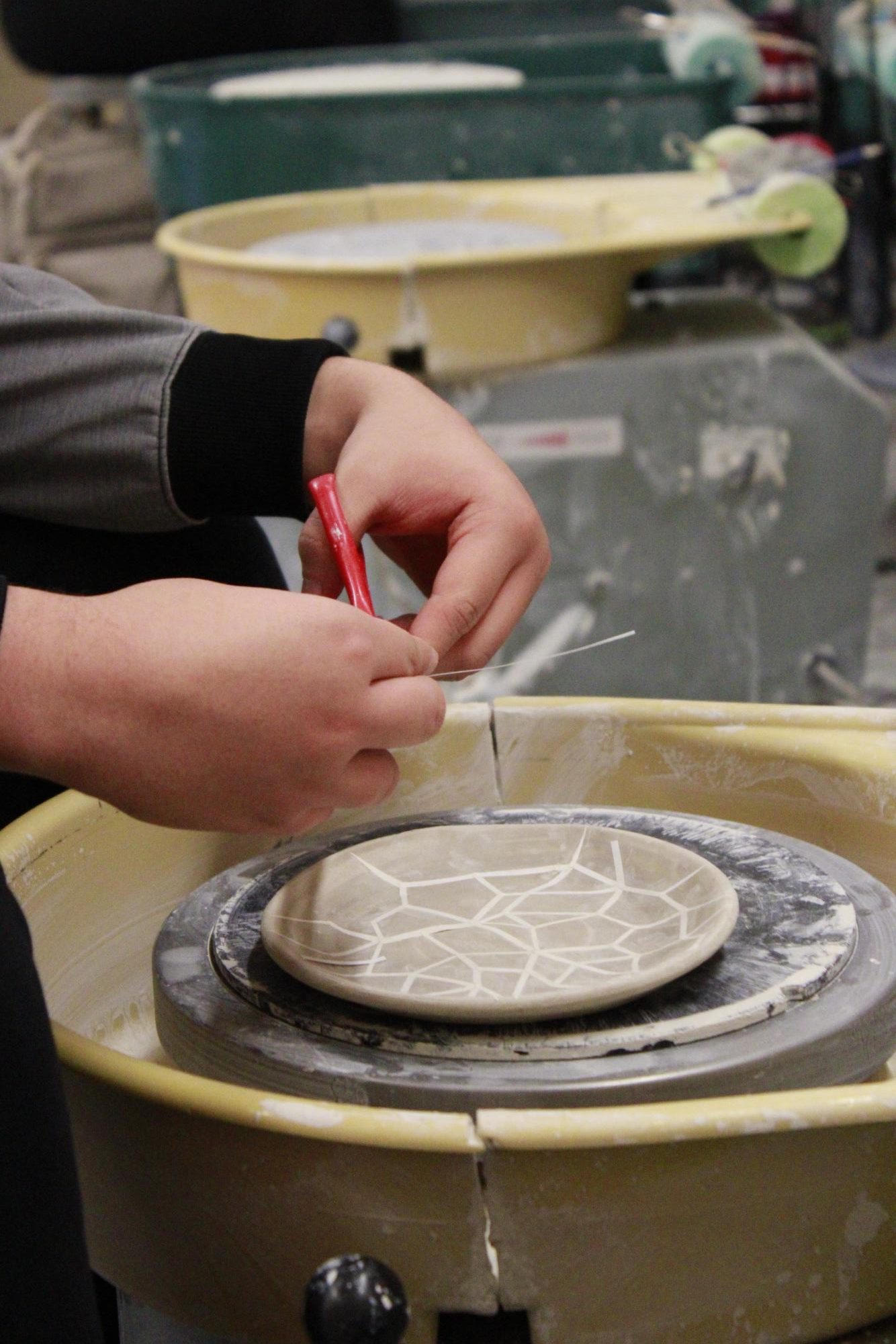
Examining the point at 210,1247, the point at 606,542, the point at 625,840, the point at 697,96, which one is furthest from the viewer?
the point at 697,96

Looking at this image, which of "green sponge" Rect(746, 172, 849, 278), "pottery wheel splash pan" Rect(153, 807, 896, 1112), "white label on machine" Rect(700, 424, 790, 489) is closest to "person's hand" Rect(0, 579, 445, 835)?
"pottery wheel splash pan" Rect(153, 807, 896, 1112)

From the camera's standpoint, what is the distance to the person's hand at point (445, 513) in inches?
29.4

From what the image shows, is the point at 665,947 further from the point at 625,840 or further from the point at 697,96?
the point at 697,96

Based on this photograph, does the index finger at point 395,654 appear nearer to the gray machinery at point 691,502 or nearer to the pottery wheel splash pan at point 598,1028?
the pottery wheel splash pan at point 598,1028

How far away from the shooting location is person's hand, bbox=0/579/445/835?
0.55m

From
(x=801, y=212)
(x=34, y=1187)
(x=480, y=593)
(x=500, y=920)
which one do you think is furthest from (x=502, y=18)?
(x=34, y=1187)

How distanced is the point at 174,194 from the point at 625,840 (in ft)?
6.17

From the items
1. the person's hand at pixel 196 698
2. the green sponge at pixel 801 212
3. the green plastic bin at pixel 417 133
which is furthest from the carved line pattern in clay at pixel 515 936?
the green plastic bin at pixel 417 133

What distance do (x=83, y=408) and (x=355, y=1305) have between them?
54 cm

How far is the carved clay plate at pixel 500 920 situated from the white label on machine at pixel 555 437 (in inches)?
34.7

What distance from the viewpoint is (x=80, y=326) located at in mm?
839

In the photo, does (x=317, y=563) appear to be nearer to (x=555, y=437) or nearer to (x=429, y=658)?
(x=429, y=658)

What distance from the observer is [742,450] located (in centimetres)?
166

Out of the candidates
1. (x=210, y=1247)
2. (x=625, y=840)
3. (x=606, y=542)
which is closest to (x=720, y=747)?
(x=625, y=840)
